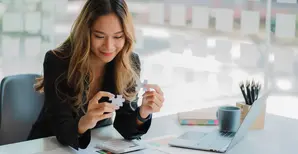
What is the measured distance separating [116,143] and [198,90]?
2917mm

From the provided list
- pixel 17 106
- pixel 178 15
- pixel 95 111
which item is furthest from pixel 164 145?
pixel 178 15

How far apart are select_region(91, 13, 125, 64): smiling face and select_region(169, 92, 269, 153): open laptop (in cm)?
44

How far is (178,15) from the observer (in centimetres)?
412

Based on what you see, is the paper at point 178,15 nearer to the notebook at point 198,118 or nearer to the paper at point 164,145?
the notebook at point 198,118

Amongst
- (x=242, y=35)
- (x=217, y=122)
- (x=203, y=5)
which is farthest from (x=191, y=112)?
(x=203, y=5)

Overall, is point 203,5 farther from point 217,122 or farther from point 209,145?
point 209,145

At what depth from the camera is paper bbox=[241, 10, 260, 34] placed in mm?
3492

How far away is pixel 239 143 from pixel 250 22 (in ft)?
6.83

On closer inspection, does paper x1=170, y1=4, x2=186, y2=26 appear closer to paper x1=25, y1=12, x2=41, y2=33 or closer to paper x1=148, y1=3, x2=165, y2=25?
paper x1=148, y1=3, x2=165, y2=25

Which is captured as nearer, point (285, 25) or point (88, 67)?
point (88, 67)

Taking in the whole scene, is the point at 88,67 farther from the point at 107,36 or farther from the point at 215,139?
the point at 215,139

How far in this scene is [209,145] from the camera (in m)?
1.58

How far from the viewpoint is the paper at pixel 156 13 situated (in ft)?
13.5

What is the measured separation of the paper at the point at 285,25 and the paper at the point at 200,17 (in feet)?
→ 2.49
